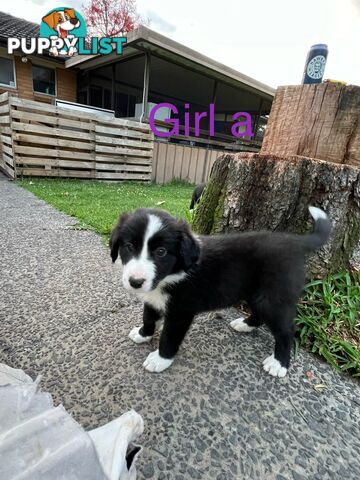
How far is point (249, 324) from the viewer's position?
2150mm

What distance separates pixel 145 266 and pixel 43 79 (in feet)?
48.3

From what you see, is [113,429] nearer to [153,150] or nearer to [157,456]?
[157,456]

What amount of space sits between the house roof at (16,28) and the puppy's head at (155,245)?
1335 cm

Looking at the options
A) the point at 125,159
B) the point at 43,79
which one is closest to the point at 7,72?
the point at 43,79

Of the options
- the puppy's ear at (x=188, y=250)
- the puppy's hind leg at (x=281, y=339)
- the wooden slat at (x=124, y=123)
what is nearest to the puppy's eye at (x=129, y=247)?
the puppy's ear at (x=188, y=250)

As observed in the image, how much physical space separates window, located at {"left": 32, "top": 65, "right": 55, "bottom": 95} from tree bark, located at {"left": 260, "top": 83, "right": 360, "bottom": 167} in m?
13.6

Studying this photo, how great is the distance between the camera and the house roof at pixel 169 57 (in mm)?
7947

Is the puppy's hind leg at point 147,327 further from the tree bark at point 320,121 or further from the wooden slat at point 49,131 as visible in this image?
the wooden slat at point 49,131

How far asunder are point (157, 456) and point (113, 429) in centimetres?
41

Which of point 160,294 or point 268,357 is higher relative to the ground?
A: point 160,294

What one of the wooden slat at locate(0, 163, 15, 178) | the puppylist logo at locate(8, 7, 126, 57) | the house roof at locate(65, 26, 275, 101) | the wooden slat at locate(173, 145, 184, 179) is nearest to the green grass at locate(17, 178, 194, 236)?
the wooden slat at locate(0, 163, 15, 178)

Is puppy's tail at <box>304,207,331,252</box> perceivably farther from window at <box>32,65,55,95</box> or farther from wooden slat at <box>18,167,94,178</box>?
window at <box>32,65,55,95</box>

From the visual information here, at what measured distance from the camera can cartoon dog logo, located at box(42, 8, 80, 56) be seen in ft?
37.7

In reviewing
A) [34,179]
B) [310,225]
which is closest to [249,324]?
[310,225]
